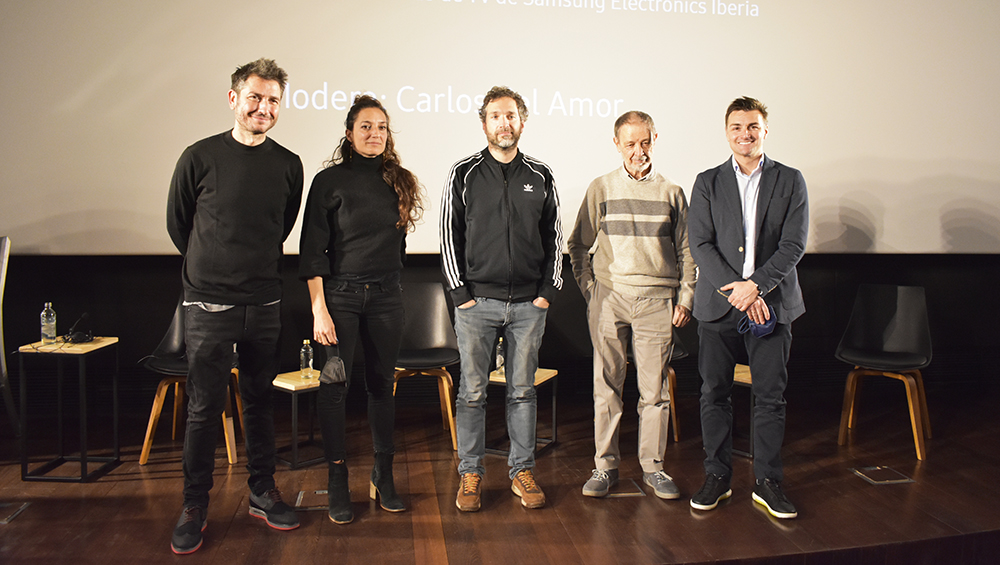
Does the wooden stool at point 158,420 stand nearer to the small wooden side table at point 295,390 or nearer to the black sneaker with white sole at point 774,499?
the small wooden side table at point 295,390

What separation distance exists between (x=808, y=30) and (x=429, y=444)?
339 centimetres

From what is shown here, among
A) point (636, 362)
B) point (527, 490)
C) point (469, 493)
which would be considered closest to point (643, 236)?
point (636, 362)

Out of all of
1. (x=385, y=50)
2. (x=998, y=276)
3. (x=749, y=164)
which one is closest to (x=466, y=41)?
(x=385, y=50)

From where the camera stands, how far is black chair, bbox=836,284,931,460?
3.43 m

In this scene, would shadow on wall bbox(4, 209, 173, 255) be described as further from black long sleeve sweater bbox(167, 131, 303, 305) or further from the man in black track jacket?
the man in black track jacket

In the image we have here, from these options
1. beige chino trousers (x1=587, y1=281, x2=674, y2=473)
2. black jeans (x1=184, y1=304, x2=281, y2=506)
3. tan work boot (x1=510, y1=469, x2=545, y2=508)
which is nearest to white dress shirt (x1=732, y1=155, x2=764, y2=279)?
Result: beige chino trousers (x1=587, y1=281, x2=674, y2=473)

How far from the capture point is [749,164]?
2604 mm

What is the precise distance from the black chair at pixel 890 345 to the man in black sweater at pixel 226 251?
9.78ft

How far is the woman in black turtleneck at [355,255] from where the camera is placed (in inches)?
92.7

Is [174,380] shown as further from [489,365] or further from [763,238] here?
[763,238]

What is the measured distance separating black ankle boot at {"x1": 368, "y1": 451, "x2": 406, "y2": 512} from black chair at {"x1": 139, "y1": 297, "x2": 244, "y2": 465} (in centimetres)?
78

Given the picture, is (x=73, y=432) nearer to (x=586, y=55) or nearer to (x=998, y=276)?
(x=586, y=55)

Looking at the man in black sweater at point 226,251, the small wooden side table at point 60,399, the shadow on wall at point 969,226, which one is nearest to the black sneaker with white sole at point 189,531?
the man in black sweater at point 226,251

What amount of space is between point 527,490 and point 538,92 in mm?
2309
